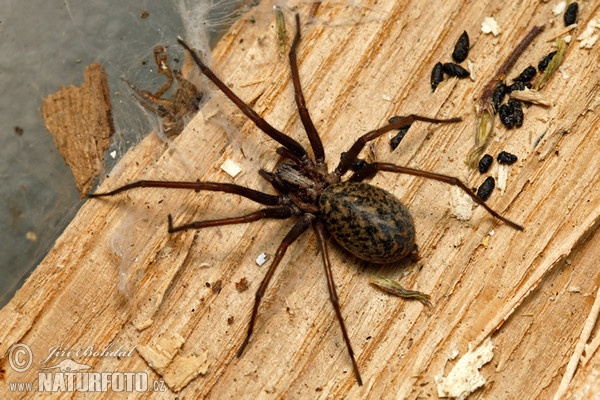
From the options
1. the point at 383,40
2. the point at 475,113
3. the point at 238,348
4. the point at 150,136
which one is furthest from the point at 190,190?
the point at 475,113

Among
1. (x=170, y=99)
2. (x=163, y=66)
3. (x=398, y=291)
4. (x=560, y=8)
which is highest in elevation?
(x=560, y=8)

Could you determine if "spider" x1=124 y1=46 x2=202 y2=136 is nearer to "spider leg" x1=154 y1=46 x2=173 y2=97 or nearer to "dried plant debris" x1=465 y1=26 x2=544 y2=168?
"spider leg" x1=154 y1=46 x2=173 y2=97

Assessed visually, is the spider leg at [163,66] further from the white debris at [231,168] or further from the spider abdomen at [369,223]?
the spider abdomen at [369,223]

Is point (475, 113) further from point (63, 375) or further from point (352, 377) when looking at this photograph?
point (63, 375)

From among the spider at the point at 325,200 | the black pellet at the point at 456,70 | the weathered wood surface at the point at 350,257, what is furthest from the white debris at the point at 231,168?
the black pellet at the point at 456,70

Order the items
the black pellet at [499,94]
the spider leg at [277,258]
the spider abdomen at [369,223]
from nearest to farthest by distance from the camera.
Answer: the spider abdomen at [369,223] → the spider leg at [277,258] → the black pellet at [499,94]

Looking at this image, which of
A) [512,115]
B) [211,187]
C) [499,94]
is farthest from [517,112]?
[211,187]

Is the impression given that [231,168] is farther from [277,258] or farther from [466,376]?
[466,376]
